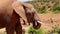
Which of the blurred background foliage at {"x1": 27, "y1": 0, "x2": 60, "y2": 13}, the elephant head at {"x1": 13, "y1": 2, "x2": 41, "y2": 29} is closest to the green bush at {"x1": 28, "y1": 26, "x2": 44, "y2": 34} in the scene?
the elephant head at {"x1": 13, "y1": 2, "x2": 41, "y2": 29}

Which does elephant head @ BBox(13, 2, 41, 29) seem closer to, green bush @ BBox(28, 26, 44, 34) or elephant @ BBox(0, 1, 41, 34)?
elephant @ BBox(0, 1, 41, 34)

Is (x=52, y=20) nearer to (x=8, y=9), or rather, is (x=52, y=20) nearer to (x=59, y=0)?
(x=59, y=0)

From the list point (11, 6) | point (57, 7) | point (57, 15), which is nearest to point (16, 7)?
point (11, 6)

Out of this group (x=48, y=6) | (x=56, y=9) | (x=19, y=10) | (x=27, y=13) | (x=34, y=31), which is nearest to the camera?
(x=19, y=10)

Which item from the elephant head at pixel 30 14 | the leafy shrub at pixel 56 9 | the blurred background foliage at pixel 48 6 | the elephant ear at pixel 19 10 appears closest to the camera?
the elephant ear at pixel 19 10

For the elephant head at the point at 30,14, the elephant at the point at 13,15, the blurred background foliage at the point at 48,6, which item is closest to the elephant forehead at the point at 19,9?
the elephant at the point at 13,15

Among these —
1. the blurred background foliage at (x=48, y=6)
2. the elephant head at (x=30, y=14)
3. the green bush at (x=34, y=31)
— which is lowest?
the blurred background foliage at (x=48, y=6)

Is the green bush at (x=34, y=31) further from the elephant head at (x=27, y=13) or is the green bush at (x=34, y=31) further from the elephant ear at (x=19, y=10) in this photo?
the elephant ear at (x=19, y=10)

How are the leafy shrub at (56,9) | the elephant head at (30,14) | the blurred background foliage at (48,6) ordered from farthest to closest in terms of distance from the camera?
the blurred background foliage at (48,6), the leafy shrub at (56,9), the elephant head at (30,14)

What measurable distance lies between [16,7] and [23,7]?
0.19 meters

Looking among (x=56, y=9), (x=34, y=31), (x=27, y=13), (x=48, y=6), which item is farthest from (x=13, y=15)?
(x=48, y=6)

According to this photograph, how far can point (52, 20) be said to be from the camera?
1207cm

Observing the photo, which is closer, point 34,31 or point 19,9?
point 19,9

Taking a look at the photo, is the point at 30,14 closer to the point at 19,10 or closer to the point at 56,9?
the point at 19,10
